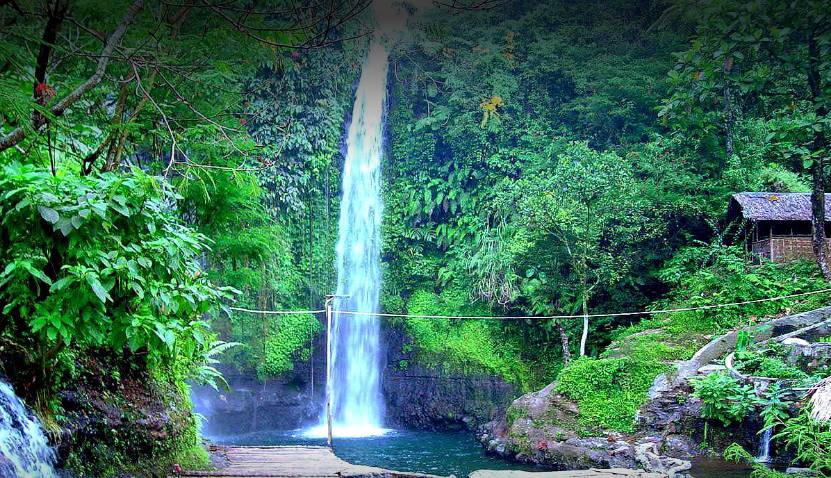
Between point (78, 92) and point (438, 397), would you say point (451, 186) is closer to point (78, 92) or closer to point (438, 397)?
point (438, 397)

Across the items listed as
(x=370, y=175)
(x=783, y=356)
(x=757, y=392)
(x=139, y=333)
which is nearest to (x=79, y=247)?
(x=139, y=333)

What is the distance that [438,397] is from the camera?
15.6 meters

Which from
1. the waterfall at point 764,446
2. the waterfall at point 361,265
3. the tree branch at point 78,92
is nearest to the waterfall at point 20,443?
the tree branch at point 78,92

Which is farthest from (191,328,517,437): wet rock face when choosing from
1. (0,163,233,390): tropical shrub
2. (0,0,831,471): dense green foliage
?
(0,163,233,390): tropical shrub

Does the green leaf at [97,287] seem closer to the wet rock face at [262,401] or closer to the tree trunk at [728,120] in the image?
the wet rock face at [262,401]

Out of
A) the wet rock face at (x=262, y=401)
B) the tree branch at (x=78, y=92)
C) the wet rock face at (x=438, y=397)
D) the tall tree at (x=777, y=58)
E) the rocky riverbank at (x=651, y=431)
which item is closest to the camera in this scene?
the tree branch at (x=78, y=92)

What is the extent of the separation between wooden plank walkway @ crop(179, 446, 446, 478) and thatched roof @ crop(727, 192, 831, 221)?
10455 millimetres

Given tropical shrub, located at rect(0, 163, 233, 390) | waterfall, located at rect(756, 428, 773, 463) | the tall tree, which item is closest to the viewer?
tropical shrub, located at rect(0, 163, 233, 390)

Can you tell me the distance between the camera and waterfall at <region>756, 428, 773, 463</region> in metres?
9.37

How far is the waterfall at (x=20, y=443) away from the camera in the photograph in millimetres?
3848

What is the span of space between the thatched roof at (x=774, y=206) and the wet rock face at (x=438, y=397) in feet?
21.4

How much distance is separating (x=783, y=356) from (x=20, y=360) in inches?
411

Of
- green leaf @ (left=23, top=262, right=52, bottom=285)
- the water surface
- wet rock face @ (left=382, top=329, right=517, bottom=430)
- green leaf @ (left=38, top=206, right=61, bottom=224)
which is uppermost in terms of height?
green leaf @ (left=38, top=206, right=61, bottom=224)

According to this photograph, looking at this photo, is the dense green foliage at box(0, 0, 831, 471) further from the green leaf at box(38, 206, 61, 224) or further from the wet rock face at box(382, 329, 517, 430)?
the wet rock face at box(382, 329, 517, 430)
